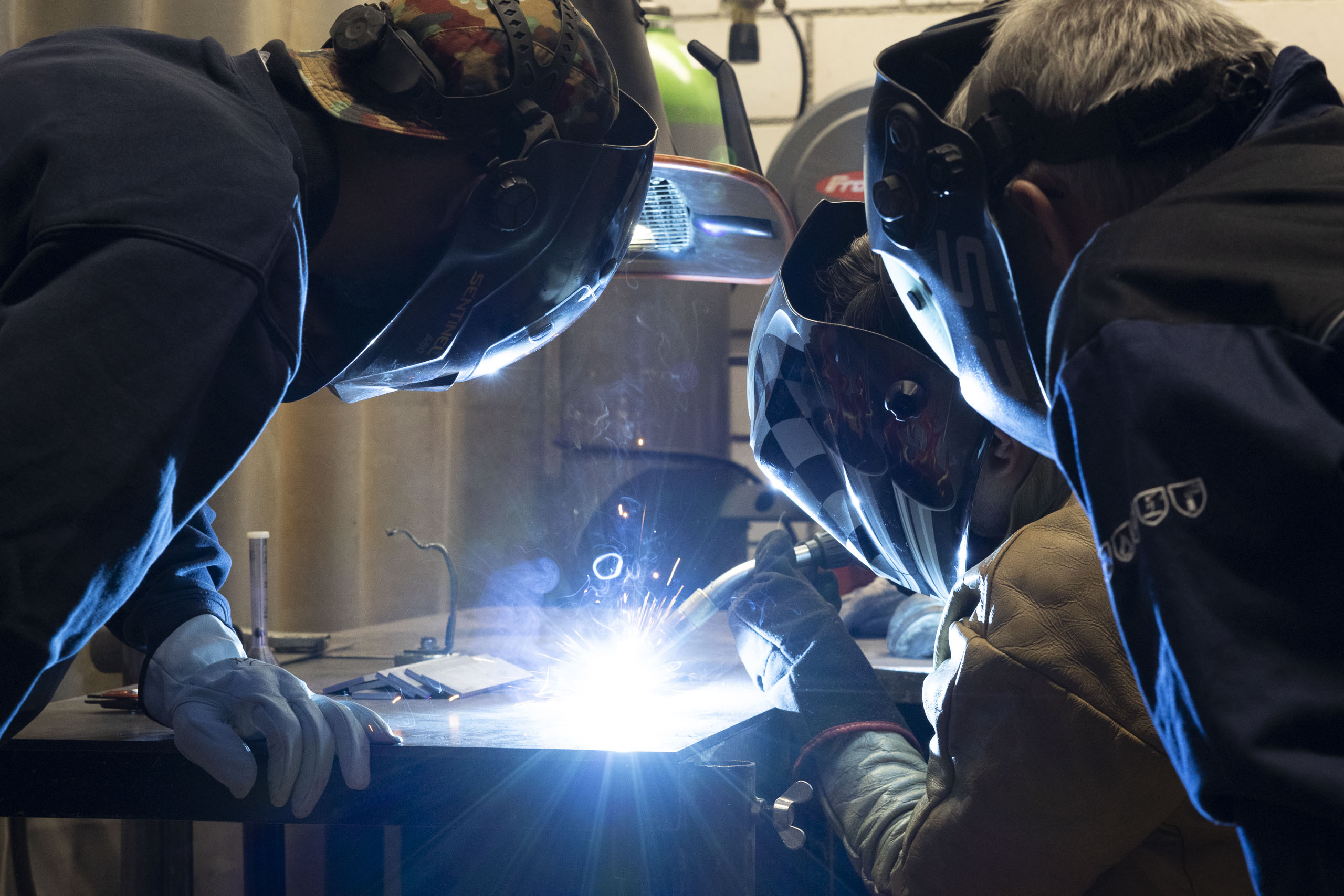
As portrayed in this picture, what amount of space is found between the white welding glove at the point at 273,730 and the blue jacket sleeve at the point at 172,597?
0.18 metres

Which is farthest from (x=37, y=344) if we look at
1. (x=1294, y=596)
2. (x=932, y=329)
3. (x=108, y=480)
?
(x=1294, y=596)

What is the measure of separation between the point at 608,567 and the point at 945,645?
150 centimetres

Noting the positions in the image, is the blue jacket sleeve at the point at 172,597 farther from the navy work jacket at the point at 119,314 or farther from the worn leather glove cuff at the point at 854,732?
the worn leather glove cuff at the point at 854,732

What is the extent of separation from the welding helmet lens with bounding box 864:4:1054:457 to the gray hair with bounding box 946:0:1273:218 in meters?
0.06

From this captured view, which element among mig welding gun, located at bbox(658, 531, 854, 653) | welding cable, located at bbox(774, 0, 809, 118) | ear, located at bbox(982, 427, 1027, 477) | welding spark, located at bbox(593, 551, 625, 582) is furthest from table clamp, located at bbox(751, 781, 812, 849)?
welding cable, located at bbox(774, 0, 809, 118)

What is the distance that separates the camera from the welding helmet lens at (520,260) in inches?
44.3

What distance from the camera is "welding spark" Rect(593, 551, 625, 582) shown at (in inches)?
98.0

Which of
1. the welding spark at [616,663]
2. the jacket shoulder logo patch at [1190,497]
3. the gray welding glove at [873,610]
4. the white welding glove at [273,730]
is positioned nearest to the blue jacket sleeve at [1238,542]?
the jacket shoulder logo patch at [1190,497]

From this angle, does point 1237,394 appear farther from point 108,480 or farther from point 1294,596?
point 108,480

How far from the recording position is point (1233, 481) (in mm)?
508

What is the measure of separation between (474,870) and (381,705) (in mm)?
321

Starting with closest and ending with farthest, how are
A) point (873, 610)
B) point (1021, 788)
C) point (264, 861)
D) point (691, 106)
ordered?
point (1021, 788)
point (264, 861)
point (691, 106)
point (873, 610)

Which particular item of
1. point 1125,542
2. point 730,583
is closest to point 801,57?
point 730,583

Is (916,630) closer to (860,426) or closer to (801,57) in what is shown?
(860,426)
